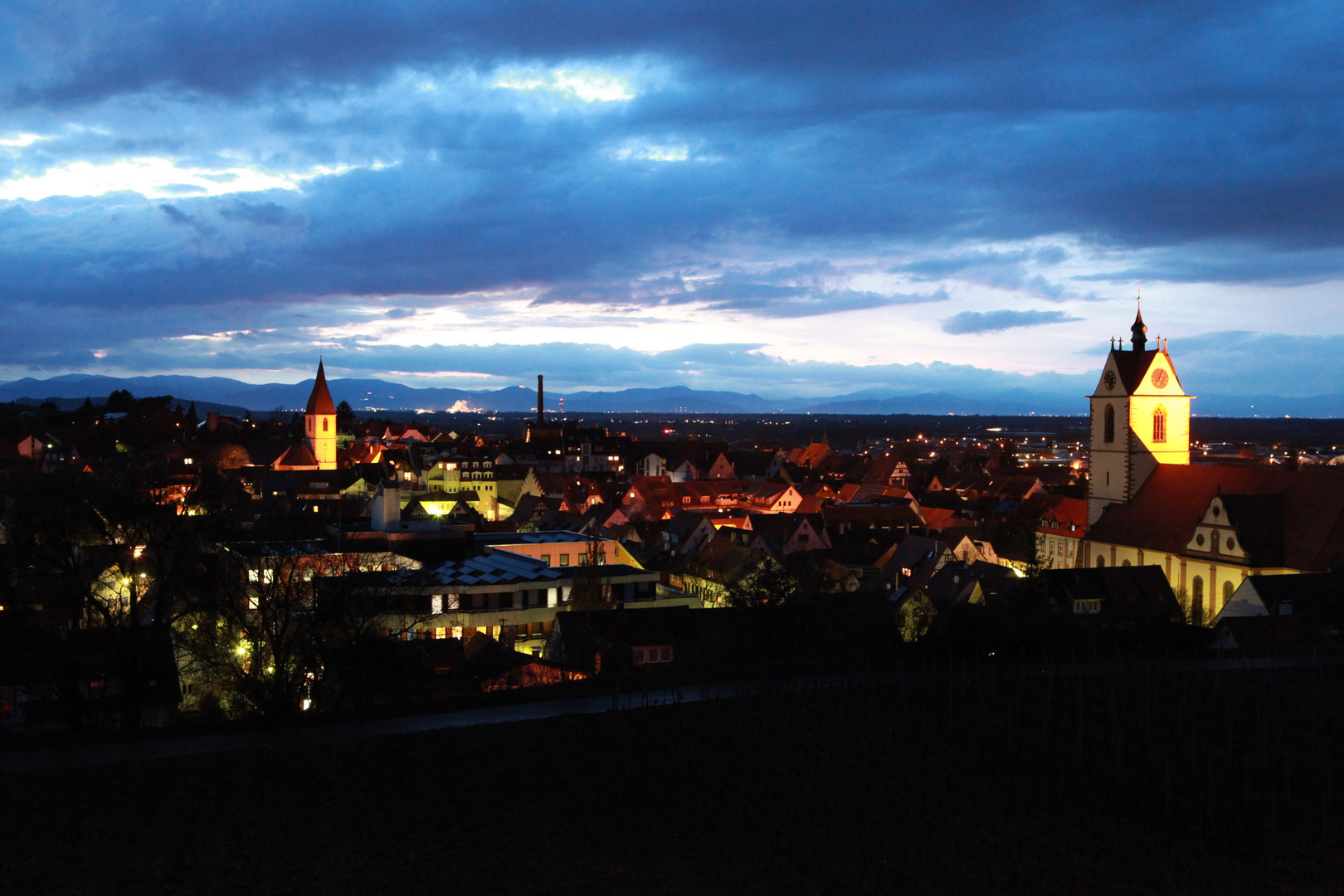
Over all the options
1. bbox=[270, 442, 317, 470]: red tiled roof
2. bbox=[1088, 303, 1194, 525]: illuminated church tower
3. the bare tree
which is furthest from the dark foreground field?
bbox=[270, 442, 317, 470]: red tiled roof

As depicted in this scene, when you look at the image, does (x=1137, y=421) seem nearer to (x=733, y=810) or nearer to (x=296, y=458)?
(x=733, y=810)

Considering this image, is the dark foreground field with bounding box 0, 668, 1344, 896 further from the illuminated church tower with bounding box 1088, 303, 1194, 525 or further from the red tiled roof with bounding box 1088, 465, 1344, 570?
the illuminated church tower with bounding box 1088, 303, 1194, 525

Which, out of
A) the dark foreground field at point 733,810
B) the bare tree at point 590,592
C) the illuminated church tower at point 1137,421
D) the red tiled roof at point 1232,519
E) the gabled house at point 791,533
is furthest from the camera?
the gabled house at point 791,533

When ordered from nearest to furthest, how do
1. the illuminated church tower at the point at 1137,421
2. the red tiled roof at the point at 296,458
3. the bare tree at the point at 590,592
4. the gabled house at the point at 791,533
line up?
1. the bare tree at the point at 590,592
2. the illuminated church tower at the point at 1137,421
3. the gabled house at the point at 791,533
4. the red tiled roof at the point at 296,458

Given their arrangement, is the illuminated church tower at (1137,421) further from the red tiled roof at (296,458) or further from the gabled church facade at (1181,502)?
the red tiled roof at (296,458)

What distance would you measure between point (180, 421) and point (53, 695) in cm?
11379

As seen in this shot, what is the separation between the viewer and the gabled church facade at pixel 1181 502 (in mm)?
37469

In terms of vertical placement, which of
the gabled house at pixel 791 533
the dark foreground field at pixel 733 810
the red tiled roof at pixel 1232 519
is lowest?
the gabled house at pixel 791 533

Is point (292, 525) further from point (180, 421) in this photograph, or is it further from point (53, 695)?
point (180, 421)

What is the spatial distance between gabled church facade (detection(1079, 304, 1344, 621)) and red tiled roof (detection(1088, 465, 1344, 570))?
0.04 m

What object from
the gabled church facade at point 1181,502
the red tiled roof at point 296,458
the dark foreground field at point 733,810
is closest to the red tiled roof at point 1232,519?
the gabled church facade at point 1181,502

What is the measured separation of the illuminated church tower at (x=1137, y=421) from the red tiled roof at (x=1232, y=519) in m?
2.06

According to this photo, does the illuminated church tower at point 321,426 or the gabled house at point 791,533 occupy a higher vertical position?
the illuminated church tower at point 321,426

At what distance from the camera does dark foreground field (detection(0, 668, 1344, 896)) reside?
11461 millimetres
